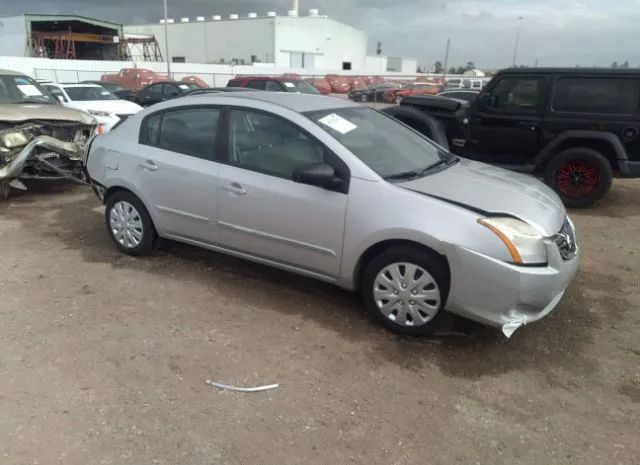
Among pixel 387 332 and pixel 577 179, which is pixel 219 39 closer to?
pixel 577 179

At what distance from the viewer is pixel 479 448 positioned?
103 inches

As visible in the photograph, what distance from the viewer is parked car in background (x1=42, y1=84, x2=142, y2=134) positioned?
11539mm

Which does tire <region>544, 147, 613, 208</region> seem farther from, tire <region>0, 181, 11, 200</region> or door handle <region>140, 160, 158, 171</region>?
tire <region>0, 181, 11, 200</region>

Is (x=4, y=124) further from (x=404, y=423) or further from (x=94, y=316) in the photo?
(x=404, y=423)

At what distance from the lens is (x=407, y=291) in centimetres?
349

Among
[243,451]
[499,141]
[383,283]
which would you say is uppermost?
[499,141]

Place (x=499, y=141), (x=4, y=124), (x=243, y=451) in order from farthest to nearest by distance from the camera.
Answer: (x=499, y=141) → (x=4, y=124) → (x=243, y=451)

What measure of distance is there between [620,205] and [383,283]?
577cm

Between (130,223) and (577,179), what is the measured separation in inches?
237

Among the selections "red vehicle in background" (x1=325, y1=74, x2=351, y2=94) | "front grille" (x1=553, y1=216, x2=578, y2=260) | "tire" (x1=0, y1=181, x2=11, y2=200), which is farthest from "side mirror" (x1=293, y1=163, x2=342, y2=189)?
"red vehicle in background" (x1=325, y1=74, x2=351, y2=94)

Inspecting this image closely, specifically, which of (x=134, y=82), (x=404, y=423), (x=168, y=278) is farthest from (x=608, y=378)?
(x=134, y=82)

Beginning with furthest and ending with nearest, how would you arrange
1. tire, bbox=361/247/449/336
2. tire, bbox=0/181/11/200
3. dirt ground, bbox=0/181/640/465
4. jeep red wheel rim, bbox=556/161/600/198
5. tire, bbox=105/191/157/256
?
1. jeep red wheel rim, bbox=556/161/600/198
2. tire, bbox=0/181/11/200
3. tire, bbox=105/191/157/256
4. tire, bbox=361/247/449/336
5. dirt ground, bbox=0/181/640/465

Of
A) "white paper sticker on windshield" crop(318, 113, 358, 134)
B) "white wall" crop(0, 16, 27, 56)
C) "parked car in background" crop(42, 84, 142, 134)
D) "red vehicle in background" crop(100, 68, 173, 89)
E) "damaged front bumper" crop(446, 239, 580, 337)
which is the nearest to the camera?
"damaged front bumper" crop(446, 239, 580, 337)

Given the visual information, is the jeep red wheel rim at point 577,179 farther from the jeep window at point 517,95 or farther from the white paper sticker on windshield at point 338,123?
the white paper sticker on windshield at point 338,123
